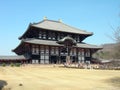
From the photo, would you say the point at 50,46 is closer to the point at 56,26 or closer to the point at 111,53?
the point at 56,26

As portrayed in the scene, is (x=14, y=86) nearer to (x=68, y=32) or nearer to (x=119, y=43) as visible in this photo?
(x=119, y=43)

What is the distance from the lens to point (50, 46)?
55.9m

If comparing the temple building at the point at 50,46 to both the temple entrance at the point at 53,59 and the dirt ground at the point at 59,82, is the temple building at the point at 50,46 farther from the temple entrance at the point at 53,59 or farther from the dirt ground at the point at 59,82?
the dirt ground at the point at 59,82

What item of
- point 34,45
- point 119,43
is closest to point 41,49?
A: point 34,45

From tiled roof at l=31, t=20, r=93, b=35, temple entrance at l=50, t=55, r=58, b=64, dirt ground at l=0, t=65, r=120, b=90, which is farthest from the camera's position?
tiled roof at l=31, t=20, r=93, b=35

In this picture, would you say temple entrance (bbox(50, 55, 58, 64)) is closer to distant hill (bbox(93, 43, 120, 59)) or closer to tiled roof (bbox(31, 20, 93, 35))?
tiled roof (bbox(31, 20, 93, 35))

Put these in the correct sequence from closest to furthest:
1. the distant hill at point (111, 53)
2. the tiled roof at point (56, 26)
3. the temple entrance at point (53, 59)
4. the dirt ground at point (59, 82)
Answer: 1. the dirt ground at point (59, 82)
2. the distant hill at point (111, 53)
3. the temple entrance at point (53, 59)
4. the tiled roof at point (56, 26)

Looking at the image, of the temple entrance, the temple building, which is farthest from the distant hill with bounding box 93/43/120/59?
the temple entrance

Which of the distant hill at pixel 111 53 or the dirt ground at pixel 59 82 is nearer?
the dirt ground at pixel 59 82

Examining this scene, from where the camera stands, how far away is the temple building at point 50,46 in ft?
177

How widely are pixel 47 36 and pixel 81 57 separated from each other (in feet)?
33.5

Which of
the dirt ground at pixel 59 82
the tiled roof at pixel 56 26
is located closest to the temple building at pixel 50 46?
the tiled roof at pixel 56 26

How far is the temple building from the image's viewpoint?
53.9m

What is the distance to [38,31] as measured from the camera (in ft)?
189
